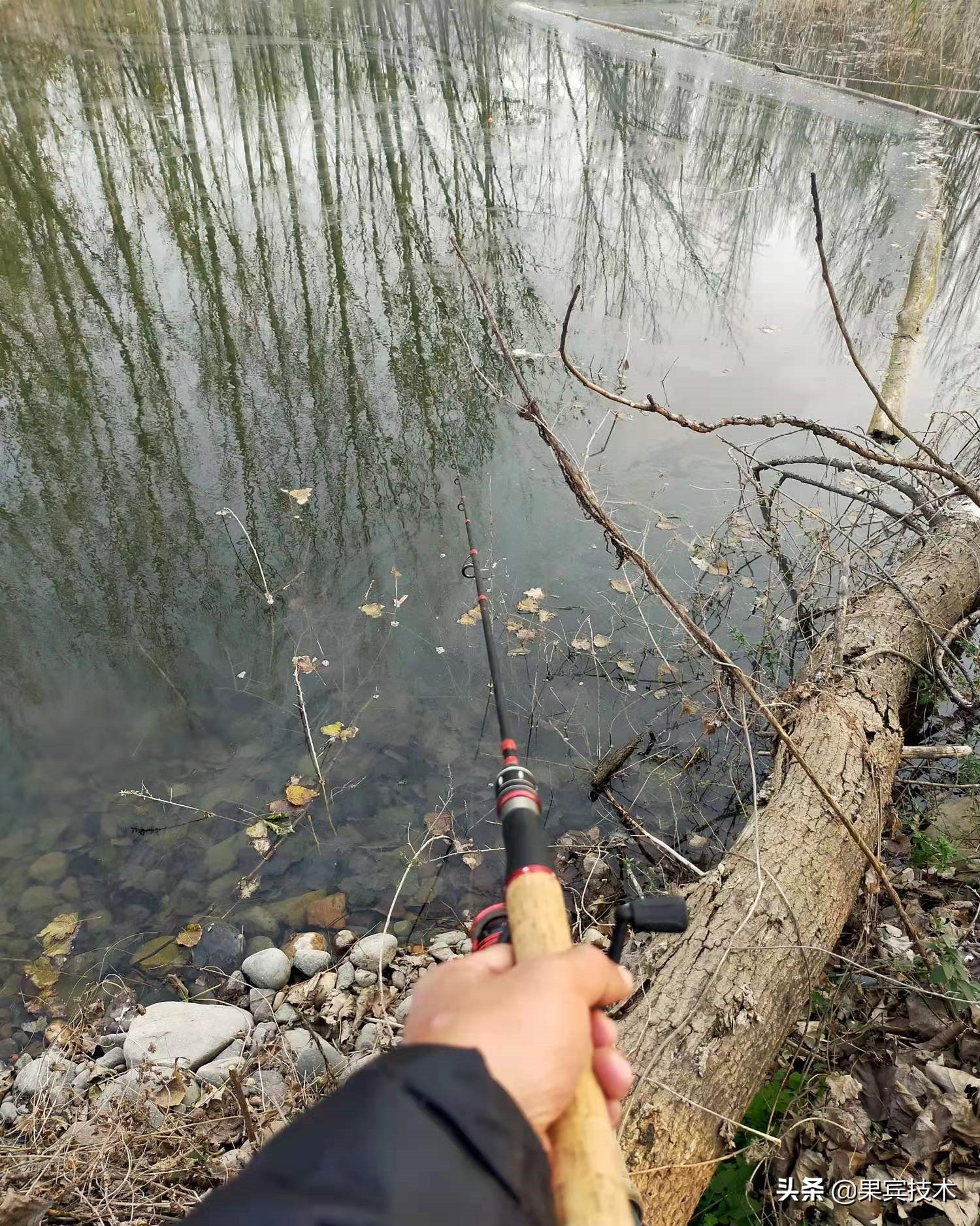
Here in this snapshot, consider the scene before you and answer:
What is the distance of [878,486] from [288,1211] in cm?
535

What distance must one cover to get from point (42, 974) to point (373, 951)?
1.46m

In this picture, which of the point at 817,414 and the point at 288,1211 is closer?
the point at 288,1211

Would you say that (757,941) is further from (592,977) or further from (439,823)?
(439,823)

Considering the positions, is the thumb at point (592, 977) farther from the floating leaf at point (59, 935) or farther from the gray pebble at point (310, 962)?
the floating leaf at point (59, 935)

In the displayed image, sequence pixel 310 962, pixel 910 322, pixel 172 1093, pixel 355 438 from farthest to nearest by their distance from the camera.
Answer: pixel 910 322 → pixel 355 438 → pixel 310 962 → pixel 172 1093

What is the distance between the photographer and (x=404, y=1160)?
896 mm

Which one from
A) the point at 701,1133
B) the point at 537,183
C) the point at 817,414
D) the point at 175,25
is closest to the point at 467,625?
the point at 701,1133

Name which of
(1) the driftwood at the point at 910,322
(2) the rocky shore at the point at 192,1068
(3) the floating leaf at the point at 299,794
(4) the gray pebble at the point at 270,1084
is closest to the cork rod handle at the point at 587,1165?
(2) the rocky shore at the point at 192,1068

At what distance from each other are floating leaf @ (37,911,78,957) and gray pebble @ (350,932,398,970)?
4.21 feet

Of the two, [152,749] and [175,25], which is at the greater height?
[175,25]

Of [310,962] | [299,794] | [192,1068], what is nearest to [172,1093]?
[192,1068]

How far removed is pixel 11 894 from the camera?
3.61m

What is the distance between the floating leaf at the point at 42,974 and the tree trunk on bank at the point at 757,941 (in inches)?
102

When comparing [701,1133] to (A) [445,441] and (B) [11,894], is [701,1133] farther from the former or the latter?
(A) [445,441]
